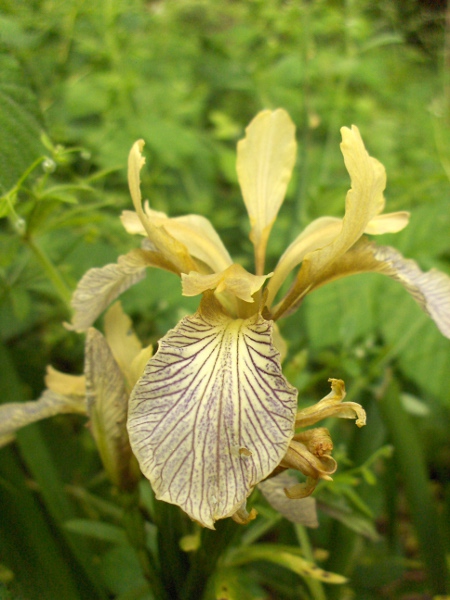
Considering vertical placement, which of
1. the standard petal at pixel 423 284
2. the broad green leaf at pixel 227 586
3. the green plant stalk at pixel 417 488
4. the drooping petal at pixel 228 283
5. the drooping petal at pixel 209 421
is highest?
the drooping petal at pixel 228 283

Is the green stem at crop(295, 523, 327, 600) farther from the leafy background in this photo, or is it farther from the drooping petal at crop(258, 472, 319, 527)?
the drooping petal at crop(258, 472, 319, 527)

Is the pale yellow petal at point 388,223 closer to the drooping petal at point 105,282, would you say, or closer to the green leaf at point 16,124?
the drooping petal at point 105,282

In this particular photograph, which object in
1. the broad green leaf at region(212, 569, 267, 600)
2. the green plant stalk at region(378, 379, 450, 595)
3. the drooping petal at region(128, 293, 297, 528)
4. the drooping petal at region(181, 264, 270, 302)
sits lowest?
the green plant stalk at region(378, 379, 450, 595)

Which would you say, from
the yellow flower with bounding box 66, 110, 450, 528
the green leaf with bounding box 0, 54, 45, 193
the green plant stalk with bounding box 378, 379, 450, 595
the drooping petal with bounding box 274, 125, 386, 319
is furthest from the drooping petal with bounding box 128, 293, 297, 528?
the green plant stalk with bounding box 378, 379, 450, 595

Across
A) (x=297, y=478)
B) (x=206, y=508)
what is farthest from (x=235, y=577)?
(x=206, y=508)

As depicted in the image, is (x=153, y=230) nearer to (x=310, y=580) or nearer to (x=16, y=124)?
(x=16, y=124)

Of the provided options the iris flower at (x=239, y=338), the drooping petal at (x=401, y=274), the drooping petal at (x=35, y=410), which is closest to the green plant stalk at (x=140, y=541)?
the drooping petal at (x=35, y=410)
